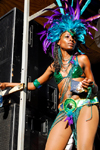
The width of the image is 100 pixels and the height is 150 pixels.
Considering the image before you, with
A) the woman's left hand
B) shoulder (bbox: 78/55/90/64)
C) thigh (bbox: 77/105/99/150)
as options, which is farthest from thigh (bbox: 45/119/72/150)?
shoulder (bbox: 78/55/90/64)

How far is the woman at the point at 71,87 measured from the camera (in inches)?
112

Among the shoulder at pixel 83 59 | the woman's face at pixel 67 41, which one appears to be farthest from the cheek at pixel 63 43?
the shoulder at pixel 83 59

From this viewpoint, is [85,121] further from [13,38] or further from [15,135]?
[13,38]

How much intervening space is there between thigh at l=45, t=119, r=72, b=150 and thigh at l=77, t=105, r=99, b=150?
17cm

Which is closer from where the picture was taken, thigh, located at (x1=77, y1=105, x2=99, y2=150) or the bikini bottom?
thigh, located at (x1=77, y1=105, x2=99, y2=150)

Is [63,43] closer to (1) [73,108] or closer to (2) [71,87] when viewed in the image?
(2) [71,87]

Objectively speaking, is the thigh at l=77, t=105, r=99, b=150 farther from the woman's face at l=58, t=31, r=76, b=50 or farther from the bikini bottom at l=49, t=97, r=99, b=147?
the woman's face at l=58, t=31, r=76, b=50

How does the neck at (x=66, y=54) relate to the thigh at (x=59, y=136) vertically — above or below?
above

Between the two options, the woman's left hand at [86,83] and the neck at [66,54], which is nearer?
the woman's left hand at [86,83]

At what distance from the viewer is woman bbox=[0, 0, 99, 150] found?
284cm

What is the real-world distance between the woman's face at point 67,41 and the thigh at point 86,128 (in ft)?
2.64

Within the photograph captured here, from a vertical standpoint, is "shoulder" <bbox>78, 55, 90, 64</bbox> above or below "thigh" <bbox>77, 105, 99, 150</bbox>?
above

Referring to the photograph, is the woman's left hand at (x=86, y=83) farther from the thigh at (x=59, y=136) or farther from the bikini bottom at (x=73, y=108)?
the thigh at (x=59, y=136)

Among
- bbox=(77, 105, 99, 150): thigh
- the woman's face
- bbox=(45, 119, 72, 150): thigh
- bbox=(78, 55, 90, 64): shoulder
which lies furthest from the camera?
the woman's face
